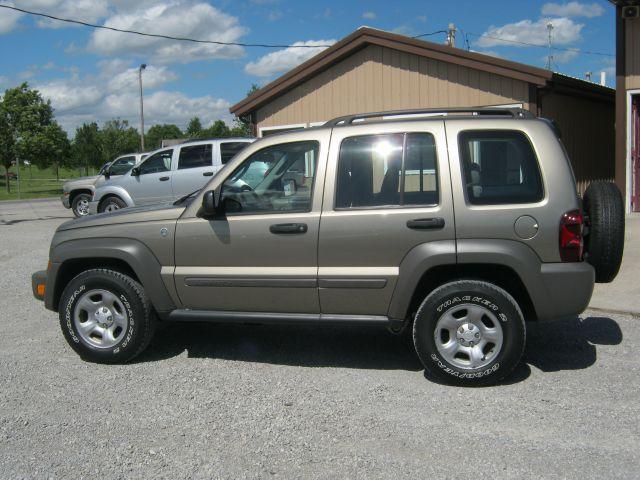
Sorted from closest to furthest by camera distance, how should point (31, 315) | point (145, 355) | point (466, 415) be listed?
point (466, 415), point (145, 355), point (31, 315)

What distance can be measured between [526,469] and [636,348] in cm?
248

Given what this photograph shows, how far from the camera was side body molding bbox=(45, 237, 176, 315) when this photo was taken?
508 cm

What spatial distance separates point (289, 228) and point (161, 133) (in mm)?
81566

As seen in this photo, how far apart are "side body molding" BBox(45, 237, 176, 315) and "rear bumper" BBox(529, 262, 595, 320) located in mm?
2716

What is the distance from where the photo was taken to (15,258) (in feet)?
35.3

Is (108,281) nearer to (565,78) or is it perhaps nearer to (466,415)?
(466,415)

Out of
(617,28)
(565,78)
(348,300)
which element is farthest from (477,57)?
(348,300)

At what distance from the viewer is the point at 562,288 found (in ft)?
14.5

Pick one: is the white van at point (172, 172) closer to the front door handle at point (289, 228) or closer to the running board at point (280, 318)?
the running board at point (280, 318)

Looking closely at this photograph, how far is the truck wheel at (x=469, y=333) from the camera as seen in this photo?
14.7 ft

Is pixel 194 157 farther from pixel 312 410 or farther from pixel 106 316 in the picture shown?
pixel 312 410

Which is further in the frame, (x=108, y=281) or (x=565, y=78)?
(x=565, y=78)

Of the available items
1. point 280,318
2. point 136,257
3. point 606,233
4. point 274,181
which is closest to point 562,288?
point 606,233

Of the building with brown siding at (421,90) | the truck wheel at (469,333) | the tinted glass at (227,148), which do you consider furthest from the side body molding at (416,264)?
the tinted glass at (227,148)
